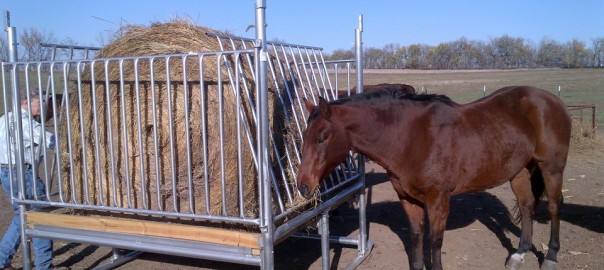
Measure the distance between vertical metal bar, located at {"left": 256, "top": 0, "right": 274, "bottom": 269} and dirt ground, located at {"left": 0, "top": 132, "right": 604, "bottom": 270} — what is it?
220 centimetres

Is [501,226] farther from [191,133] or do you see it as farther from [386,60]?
[386,60]

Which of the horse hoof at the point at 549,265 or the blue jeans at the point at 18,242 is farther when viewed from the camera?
the horse hoof at the point at 549,265

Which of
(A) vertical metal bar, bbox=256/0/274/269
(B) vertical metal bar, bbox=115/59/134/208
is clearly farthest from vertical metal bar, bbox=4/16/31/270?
(A) vertical metal bar, bbox=256/0/274/269

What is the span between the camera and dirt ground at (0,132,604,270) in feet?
16.8

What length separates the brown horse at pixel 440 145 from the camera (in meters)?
3.63

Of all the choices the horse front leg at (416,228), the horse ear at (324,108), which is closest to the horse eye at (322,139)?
the horse ear at (324,108)

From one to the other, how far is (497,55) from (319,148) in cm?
6859

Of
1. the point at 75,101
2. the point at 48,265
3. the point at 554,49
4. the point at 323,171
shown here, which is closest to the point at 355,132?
the point at 323,171

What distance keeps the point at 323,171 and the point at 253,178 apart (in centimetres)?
57

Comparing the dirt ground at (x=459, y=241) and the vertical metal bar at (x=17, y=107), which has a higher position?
the vertical metal bar at (x=17, y=107)

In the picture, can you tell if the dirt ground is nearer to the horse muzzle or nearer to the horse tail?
the horse tail

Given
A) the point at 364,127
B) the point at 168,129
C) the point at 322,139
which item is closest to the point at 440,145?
the point at 364,127

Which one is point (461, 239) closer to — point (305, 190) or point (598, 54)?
point (305, 190)

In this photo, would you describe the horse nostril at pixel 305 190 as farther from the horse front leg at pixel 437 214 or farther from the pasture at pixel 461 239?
the pasture at pixel 461 239
